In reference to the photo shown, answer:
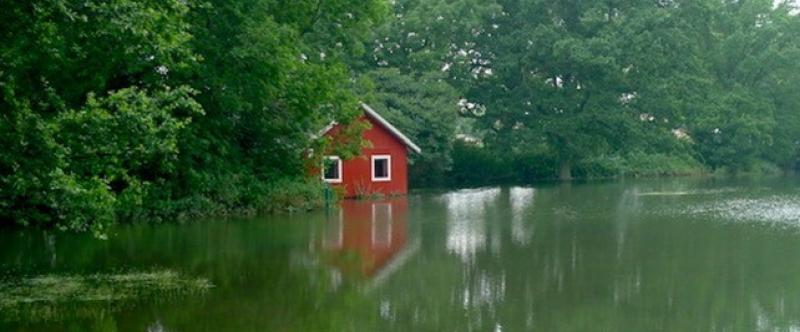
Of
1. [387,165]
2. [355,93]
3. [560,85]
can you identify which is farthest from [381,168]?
[560,85]

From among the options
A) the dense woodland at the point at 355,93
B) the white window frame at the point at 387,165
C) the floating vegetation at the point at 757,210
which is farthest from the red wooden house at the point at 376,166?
the floating vegetation at the point at 757,210

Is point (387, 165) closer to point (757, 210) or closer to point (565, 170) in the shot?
point (757, 210)

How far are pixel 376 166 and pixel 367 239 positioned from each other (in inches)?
621

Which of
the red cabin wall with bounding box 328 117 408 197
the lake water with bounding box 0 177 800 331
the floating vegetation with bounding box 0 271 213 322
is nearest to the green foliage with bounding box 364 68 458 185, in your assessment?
the red cabin wall with bounding box 328 117 408 197

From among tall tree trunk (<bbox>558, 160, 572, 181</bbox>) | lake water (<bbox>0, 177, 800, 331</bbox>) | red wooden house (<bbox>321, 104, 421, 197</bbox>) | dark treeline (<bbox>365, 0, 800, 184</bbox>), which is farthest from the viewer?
tall tree trunk (<bbox>558, 160, 572, 181</bbox>)

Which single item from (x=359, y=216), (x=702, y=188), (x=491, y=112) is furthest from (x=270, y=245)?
(x=491, y=112)

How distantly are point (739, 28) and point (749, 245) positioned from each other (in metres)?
44.3

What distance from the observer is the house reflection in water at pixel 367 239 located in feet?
53.1

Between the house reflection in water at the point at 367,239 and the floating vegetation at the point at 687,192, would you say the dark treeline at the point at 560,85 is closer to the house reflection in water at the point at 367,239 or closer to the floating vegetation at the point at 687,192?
Result: the floating vegetation at the point at 687,192

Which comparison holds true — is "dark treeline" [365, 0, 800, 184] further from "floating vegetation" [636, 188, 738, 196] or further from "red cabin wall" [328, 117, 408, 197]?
"floating vegetation" [636, 188, 738, 196]

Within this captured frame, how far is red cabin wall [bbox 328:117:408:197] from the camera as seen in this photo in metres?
35.2

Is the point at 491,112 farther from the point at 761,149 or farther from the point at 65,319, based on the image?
the point at 65,319

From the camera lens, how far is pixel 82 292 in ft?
43.5

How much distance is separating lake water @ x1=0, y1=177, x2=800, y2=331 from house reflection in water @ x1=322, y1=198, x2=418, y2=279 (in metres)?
0.05
